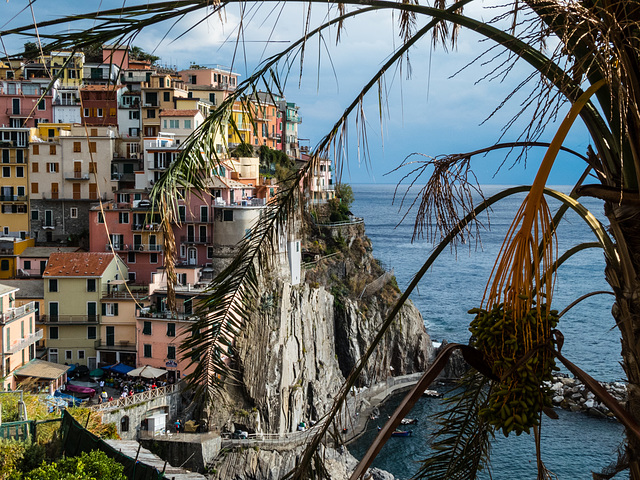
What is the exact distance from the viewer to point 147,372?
Answer: 2042 cm

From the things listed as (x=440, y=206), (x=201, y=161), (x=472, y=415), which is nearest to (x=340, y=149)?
(x=440, y=206)

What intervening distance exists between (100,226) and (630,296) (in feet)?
86.0

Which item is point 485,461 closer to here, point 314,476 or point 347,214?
point 314,476

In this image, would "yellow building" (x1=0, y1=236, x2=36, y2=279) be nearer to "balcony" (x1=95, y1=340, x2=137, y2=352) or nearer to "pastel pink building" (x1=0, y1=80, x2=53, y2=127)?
"balcony" (x1=95, y1=340, x2=137, y2=352)

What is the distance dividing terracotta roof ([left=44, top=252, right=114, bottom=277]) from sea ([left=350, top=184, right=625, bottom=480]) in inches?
423

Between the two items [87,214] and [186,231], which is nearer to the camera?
[186,231]

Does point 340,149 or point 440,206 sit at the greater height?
point 340,149

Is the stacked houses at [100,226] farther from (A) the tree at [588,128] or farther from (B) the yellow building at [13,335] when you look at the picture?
(A) the tree at [588,128]

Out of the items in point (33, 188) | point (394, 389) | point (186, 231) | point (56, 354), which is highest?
point (33, 188)

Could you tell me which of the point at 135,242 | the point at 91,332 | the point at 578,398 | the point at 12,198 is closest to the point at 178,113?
the point at 135,242

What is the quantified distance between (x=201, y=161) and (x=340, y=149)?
0.84 meters

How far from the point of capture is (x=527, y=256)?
4.29 ft

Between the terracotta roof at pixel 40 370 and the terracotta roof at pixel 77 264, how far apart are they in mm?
3895

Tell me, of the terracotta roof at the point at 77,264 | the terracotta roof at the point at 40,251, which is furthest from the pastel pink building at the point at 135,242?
the terracotta roof at the point at 40,251
